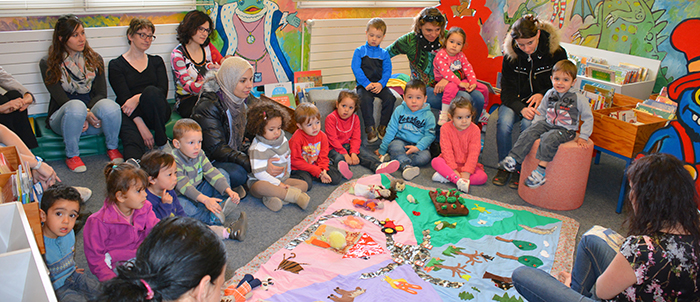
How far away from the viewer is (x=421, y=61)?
15.3 ft

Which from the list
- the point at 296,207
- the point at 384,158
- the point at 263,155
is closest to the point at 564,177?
the point at 384,158

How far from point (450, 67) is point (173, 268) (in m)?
3.63

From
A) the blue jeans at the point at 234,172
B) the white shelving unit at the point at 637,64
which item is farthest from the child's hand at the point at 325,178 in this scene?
the white shelving unit at the point at 637,64

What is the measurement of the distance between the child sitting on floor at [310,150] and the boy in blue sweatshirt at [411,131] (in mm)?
608

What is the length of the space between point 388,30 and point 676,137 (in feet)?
10.9

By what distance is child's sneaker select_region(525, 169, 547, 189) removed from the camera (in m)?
3.48

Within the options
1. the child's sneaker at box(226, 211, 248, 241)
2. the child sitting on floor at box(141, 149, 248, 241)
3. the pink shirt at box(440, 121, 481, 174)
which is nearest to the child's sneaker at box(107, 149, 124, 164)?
the child sitting on floor at box(141, 149, 248, 241)

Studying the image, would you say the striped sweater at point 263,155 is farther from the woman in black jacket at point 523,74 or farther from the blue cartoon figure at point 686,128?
the blue cartoon figure at point 686,128

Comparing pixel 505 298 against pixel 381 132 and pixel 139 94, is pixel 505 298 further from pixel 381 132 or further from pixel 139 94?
pixel 139 94

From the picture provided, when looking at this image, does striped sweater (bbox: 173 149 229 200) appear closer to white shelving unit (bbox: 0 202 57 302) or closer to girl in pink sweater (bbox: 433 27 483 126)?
white shelving unit (bbox: 0 202 57 302)

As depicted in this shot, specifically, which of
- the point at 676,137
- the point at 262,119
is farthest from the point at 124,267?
the point at 676,137

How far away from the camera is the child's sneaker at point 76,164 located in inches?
148

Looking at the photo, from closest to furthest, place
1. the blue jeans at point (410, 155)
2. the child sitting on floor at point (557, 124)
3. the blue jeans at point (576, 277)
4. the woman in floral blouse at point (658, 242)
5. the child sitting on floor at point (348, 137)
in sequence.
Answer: the woman in floral blouse at point (658, 242), the blue jeans at point (576, 277), the child sitting on floor at point (557, 124), the child sitting on floor at point (348, 137), the blue jeans at point (410, 155)

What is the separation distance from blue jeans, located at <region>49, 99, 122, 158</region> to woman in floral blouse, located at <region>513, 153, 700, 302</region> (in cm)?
347
